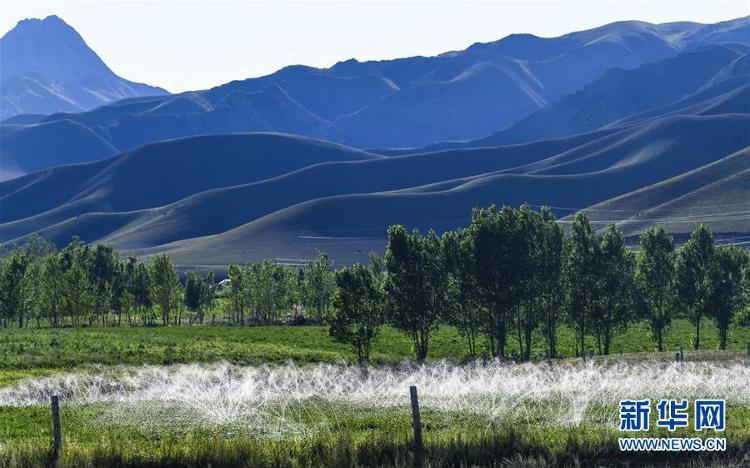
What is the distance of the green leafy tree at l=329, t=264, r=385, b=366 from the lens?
225 feet

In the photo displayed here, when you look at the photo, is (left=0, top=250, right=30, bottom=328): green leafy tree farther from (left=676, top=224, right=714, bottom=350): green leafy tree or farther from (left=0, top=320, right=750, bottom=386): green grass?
(left=676, top=224, right=714, bottom=350): green leafy tree

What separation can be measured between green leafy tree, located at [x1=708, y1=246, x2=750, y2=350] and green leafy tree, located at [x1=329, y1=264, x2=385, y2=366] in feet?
117

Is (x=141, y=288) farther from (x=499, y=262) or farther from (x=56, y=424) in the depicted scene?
(x=56, y=424)

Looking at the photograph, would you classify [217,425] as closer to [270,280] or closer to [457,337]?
[457,337]

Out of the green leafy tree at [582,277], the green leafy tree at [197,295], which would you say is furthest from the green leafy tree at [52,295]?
the green leafy tree at [582,277]

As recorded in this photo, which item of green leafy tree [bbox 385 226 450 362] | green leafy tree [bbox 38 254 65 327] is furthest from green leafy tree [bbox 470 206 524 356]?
green leafy tree [bbox 38 254 65 327]

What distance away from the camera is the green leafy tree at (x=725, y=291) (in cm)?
7888

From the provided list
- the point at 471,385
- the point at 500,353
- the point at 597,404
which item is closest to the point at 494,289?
the point at 500,353

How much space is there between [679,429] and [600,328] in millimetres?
56010

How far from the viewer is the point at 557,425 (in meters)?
22.2

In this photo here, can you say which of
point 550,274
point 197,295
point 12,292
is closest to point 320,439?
point 550,274

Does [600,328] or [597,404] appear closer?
[597,404]

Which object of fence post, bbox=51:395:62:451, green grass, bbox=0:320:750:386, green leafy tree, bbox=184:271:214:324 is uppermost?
green leafy tree, bbox=184:271:214:324

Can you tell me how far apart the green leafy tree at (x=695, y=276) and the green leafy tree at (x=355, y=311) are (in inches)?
1336
